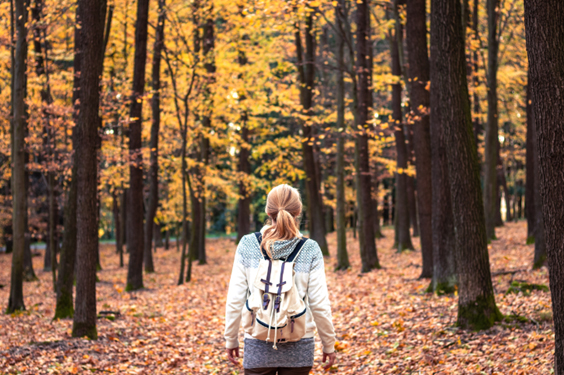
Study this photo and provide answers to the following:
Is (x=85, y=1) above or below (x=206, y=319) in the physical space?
above

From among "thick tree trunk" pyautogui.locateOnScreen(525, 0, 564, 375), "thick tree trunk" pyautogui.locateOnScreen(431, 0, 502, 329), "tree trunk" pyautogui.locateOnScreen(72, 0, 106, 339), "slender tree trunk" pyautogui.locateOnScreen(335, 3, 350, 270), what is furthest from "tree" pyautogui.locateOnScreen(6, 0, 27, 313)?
"thick tree trunk" pyautogui.locateOnScreen(525, 0, 564, 375)

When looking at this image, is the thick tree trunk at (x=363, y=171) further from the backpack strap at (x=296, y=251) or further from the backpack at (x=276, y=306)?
the backpack at (x=276, y=306)

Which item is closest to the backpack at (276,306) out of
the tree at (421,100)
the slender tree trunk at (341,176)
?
the tree at (421,100)

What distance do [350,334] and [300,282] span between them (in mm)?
5897

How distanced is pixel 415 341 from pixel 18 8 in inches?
414

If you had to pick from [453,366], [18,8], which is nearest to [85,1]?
[18,8]

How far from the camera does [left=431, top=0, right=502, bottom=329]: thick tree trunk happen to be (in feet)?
24.4

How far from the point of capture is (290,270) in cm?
331

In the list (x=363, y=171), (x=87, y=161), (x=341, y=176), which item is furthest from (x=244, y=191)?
(x=87, y=161)

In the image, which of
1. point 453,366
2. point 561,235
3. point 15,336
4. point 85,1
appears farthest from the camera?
point 15,336

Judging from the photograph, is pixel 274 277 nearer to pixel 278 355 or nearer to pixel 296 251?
pixel 296 251

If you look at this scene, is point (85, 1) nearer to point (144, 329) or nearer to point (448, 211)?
point (144, 329)

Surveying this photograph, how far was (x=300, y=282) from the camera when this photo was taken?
3.38 metres

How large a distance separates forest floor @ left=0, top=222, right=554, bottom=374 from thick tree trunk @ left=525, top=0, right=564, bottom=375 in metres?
2.01
